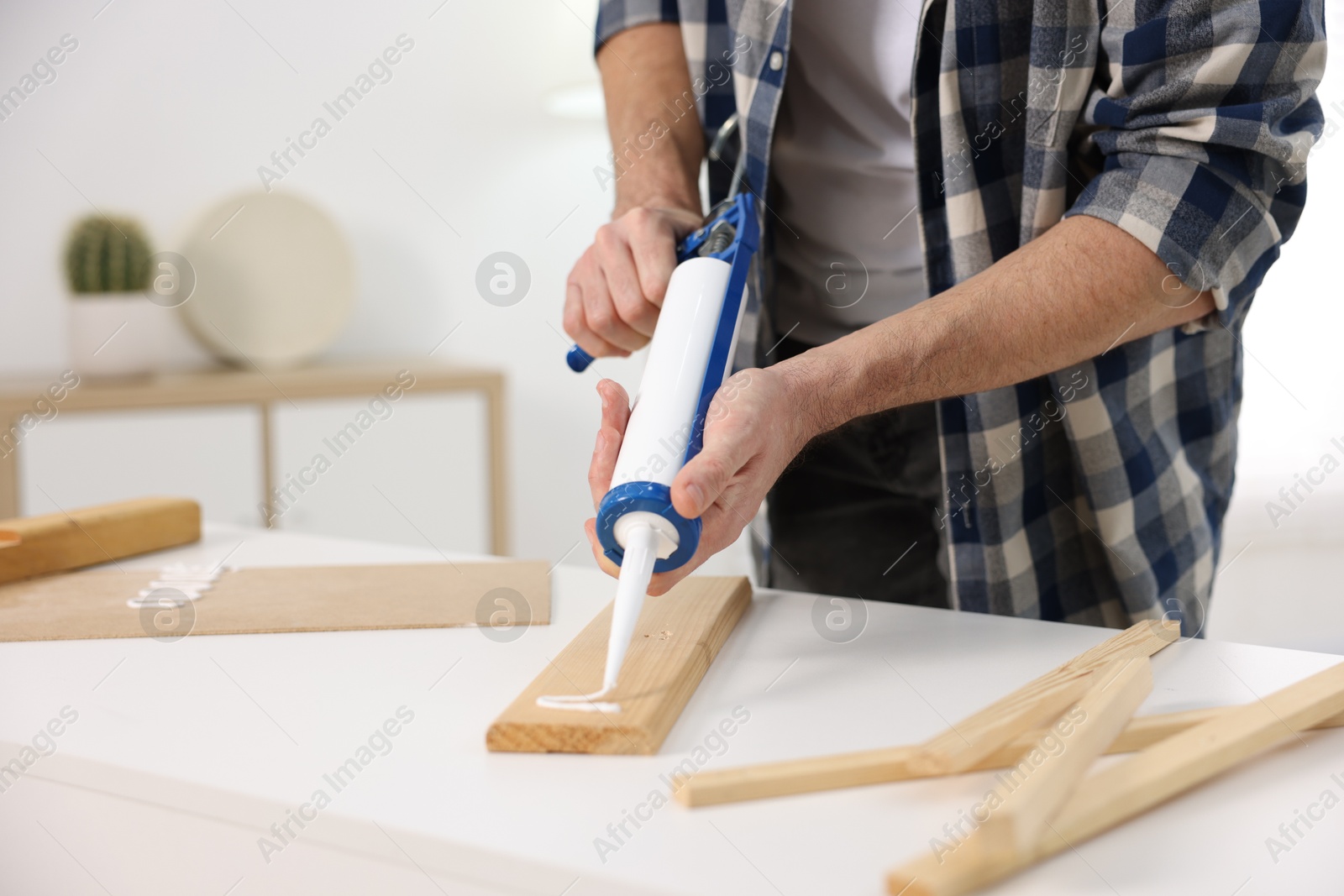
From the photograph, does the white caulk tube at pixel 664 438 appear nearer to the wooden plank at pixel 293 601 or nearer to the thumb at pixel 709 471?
the thumb at pixel 709 471

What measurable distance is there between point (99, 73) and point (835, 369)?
2110 mm

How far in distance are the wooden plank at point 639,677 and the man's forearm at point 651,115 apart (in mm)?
441

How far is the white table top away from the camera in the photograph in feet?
1.32

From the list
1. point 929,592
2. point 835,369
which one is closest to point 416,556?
point 835,369

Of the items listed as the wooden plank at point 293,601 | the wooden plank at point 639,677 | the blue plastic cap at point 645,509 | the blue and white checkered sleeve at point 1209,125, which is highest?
the blue and white checkered sleeve at point 1209,125

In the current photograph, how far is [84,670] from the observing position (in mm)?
630

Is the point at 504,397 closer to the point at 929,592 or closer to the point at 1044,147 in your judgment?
the point at 929,592

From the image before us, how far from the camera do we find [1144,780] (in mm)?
421

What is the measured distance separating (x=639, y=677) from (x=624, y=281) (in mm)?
339

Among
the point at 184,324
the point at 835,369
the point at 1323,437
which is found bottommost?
the point at 1323,437

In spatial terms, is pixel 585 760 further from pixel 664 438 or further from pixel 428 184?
pixel 428 184

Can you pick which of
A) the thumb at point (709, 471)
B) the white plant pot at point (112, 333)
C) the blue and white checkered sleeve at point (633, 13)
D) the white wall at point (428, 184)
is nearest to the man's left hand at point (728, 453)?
the thumb at point (709, 471)

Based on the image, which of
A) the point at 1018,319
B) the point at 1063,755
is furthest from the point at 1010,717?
the point at 1018,319

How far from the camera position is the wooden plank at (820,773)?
44cm
